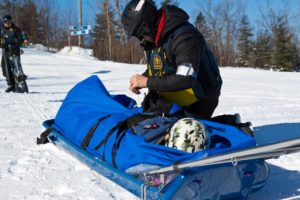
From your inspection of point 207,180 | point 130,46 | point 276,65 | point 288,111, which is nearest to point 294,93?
point 288,111

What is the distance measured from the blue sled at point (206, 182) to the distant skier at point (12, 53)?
19.8 feet

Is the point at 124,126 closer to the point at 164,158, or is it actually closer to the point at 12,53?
the point at 164,158

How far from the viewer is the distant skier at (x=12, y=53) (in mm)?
8109

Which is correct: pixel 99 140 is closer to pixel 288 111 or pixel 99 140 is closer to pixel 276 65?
pixel 288 111

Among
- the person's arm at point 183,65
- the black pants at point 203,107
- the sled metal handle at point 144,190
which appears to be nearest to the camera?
the sled metal handle at point 144,190

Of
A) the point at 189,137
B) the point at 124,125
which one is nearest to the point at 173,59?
the point at 124,125

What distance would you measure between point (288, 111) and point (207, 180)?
4118 mm

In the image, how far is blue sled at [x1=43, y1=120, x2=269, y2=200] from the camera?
6.97 feet

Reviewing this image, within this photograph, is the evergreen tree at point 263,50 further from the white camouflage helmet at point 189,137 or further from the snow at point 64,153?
the white camouflage helmet at point 189,137

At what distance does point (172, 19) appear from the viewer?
2846 millimetres

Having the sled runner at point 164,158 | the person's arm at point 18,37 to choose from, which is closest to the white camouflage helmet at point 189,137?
the sled runner at point 164,158

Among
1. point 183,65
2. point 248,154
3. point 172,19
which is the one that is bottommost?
point 248,154

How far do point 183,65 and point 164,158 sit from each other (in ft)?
2.37

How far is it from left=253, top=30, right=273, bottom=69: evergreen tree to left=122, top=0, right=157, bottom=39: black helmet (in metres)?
30.1
